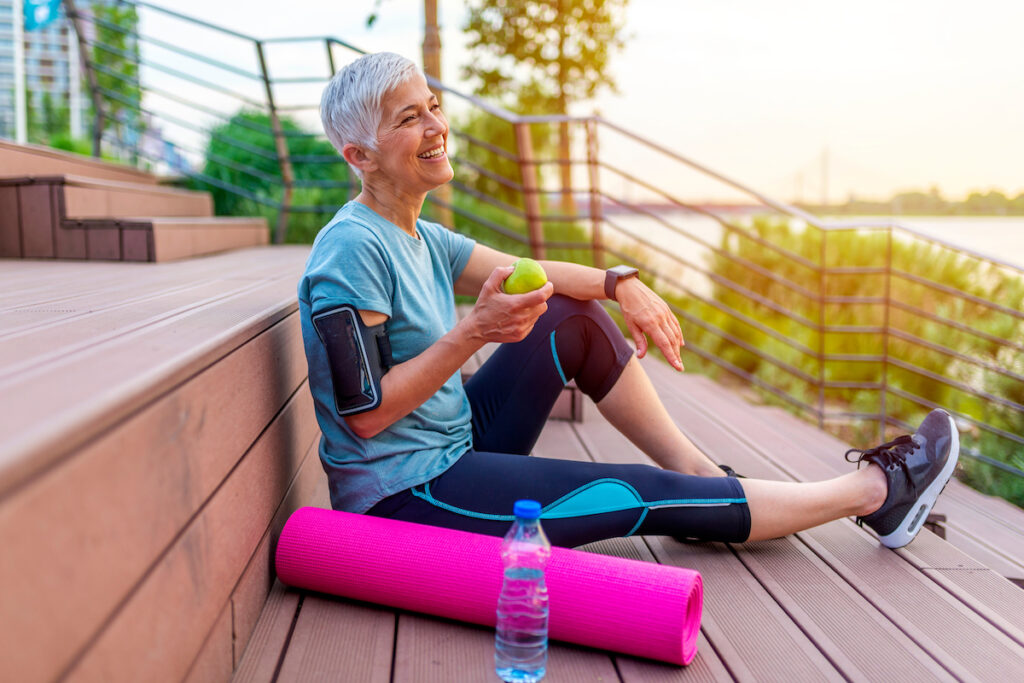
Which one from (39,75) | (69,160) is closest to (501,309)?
(69,160)

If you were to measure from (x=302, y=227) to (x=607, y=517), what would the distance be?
4013mm

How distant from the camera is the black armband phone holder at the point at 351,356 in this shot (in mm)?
1296

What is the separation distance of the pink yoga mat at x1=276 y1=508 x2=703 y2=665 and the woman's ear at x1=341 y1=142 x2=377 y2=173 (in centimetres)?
65

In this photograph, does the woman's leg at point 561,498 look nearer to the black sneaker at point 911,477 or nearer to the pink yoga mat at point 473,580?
the pink yoga mat at point 473,580

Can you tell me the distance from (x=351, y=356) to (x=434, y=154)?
0.47 metres

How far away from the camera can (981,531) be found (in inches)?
88.0

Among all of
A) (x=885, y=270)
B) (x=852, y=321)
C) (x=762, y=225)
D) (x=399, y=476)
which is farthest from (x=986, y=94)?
(x=399, y=476)

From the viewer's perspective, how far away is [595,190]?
4.20 m

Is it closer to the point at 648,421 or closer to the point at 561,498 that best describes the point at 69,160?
the point at 648,421

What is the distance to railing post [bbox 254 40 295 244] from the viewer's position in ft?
14.9

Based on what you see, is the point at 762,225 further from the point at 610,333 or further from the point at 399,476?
the point at 399,476

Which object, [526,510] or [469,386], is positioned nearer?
[526,510]

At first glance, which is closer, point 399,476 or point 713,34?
point 399,476

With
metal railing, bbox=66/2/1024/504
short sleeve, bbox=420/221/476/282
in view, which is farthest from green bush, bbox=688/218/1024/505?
short sleeve, bbox=420/221/476/282
